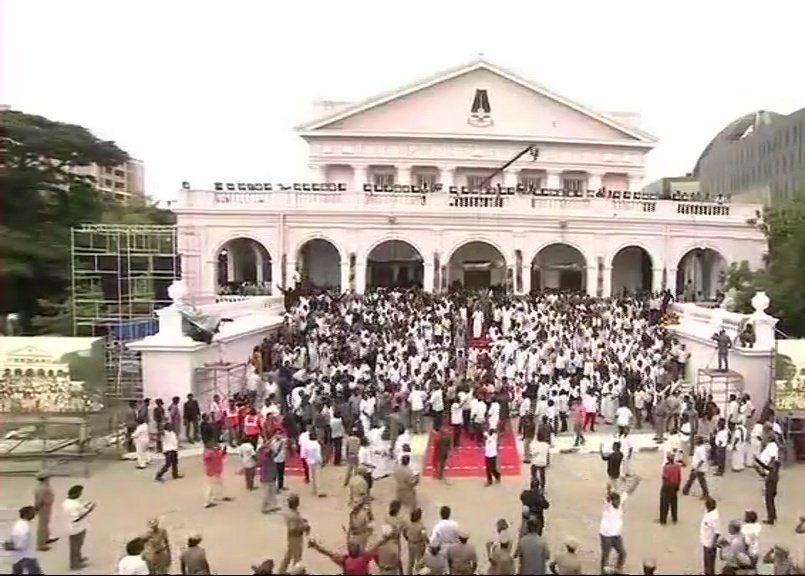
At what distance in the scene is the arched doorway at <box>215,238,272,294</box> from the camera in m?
32.2

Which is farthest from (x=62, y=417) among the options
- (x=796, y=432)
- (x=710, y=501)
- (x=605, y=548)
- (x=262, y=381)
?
(x=796, y=432)

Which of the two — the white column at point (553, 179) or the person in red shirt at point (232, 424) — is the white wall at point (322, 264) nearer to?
the white column at point (553, 179)

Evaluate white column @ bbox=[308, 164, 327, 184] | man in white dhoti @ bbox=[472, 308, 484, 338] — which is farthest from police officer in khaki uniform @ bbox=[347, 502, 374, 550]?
white column @ bbox=[308, 164, 327, 184]

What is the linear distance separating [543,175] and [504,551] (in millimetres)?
34689

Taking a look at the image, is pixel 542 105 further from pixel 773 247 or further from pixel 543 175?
pixel 773 247

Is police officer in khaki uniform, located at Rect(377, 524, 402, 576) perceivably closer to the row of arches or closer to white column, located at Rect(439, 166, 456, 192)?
the row of arches

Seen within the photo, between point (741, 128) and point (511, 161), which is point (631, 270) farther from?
point (741, 128)

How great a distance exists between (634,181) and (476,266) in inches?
457

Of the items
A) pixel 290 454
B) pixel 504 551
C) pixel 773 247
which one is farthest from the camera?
pixel 773 247

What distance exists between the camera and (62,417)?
14750mm

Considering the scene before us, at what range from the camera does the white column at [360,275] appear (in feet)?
101

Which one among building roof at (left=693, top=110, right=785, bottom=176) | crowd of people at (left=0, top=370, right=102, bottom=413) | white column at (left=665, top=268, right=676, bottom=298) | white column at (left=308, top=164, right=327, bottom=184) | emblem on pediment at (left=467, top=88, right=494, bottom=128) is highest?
building roof at (left=693, top=110, right=785, bottom=176)

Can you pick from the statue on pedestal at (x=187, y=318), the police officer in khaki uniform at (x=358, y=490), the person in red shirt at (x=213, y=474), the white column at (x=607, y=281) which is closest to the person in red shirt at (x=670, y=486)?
the police officer in khaki uniform at (x=358, y=490)

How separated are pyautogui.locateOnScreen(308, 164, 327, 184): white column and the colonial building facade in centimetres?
6
